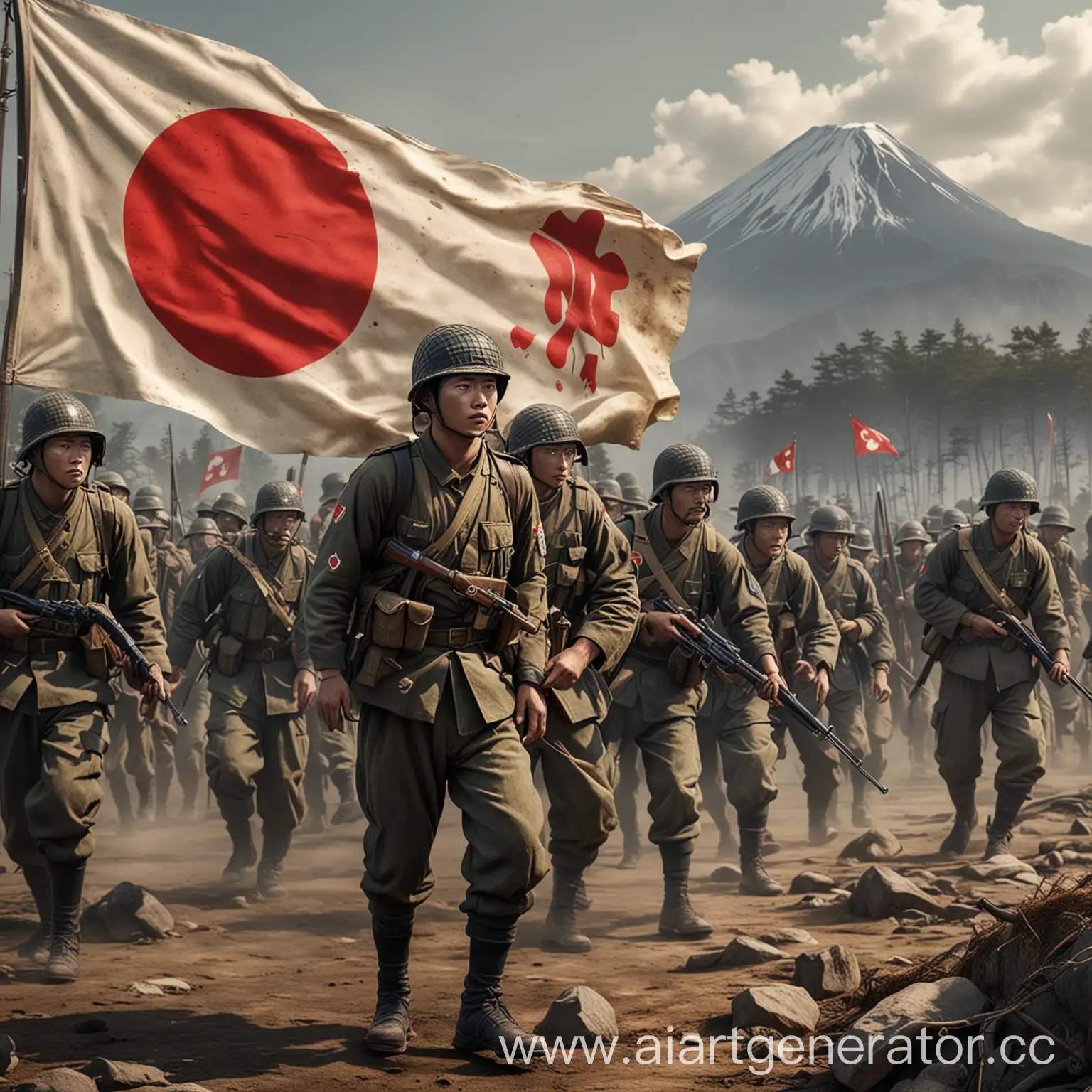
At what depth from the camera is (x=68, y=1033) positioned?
5359 millimetres

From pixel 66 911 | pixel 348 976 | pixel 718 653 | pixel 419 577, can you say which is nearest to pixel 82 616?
pixel 66 911

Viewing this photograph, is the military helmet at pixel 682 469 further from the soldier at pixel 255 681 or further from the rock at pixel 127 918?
the rock at pixel 127 918

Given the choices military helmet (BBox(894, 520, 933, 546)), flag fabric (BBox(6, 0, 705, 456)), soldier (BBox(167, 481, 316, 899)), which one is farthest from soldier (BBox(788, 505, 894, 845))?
military helmet (BBox(894, 520, 933, 546))

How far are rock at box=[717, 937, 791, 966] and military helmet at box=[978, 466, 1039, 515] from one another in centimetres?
443

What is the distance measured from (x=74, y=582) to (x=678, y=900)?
366 cm

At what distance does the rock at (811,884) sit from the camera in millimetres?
8688

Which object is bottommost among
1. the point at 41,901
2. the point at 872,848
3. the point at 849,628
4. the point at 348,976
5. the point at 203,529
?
the point at 348,976

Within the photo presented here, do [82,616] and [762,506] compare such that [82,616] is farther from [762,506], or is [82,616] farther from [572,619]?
[762,506]

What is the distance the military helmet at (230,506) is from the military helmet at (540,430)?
5.90m

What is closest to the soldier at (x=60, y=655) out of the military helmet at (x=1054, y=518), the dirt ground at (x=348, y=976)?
the dirt ground at (x=348, y=976)

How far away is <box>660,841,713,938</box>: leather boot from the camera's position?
7.61m

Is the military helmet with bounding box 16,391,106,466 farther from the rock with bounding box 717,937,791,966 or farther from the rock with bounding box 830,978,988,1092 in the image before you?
the rock with bounding box 830,978,988,1092

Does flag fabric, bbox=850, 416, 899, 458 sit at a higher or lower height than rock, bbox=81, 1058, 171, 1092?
higher

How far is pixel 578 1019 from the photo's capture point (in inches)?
205
